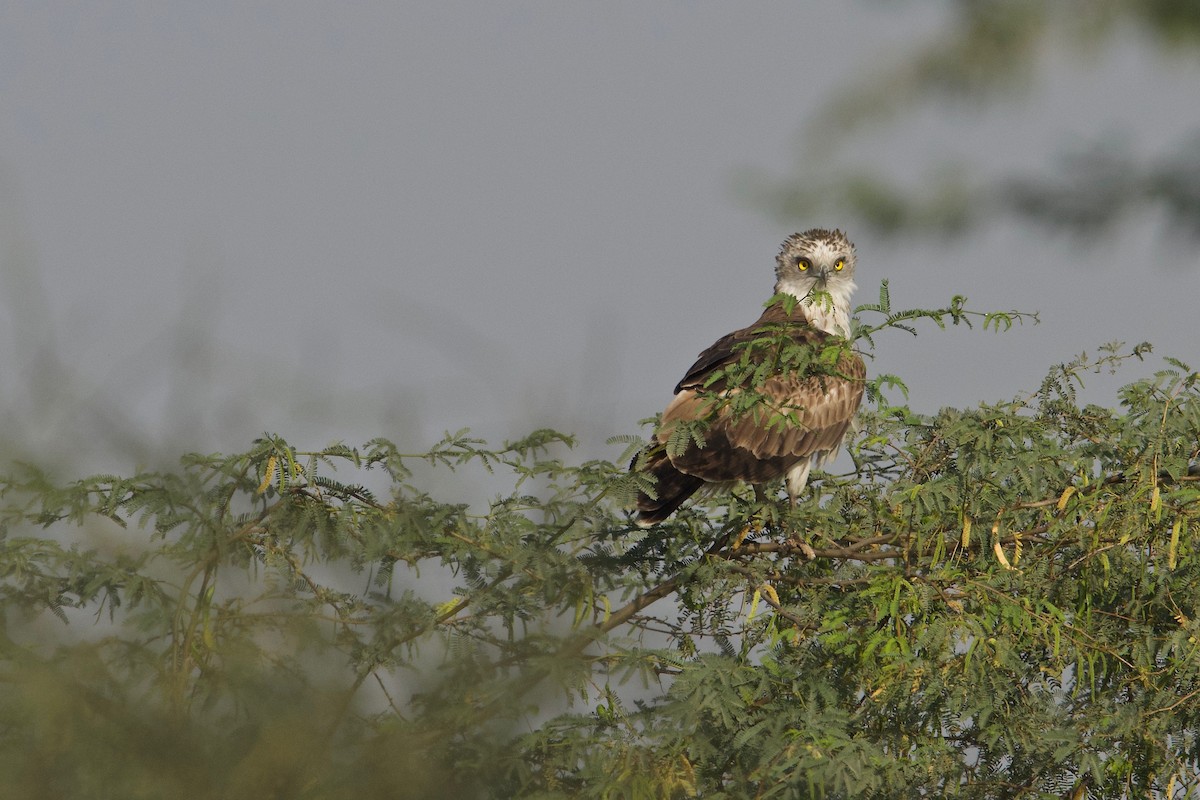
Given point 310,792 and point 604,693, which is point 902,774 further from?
point 310,792

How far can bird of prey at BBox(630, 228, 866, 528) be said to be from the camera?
15.3ft

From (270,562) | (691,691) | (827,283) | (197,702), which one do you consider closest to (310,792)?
(197,702)

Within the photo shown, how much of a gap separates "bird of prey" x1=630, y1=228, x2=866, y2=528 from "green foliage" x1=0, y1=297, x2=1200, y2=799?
26cm

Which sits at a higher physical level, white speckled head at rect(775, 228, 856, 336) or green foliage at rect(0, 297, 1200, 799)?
white speckled head at rect(775, 228, 856, 336)

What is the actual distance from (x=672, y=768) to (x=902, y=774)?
0.86 meters

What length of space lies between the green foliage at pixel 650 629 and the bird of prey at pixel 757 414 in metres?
0.26

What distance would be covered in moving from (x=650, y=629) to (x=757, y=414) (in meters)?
0.93

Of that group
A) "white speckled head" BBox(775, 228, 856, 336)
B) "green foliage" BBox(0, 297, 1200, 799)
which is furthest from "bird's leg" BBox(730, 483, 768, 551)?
"white speckled head" BBox(775, 228, 856, 336)

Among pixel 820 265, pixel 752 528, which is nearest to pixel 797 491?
pixel 752 528

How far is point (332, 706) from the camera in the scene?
9.02 feet

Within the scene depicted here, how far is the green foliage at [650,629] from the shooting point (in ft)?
9.04

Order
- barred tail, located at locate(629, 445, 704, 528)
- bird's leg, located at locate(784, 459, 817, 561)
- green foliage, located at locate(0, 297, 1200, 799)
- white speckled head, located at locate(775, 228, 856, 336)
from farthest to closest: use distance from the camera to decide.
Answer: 1. white speckled head, located at locate(775, 228, 856, 336)
2. barred tail, located at locate(629, 445, 704, 528)
3. bird's leg, located at locate(784, 459, 817, 561)
4. green foliage, located at locate(0, 297, 1200, 799)

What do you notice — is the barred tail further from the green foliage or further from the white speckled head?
the white speckled head

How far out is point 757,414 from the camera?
4848 millimetres
